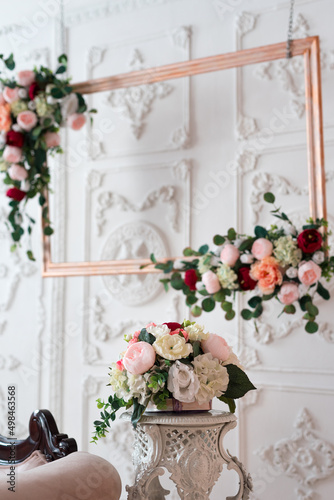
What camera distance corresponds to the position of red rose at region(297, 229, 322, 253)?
7.56 ft

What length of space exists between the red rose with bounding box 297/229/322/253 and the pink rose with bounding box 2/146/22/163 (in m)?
1.47

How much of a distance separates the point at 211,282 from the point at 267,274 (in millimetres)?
246

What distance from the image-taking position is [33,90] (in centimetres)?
286

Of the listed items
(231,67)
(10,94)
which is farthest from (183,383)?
(10,94)

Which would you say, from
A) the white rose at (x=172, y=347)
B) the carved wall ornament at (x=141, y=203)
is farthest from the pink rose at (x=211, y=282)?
the white rose at (x=172, y=347)

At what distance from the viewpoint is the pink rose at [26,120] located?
2.82 metres

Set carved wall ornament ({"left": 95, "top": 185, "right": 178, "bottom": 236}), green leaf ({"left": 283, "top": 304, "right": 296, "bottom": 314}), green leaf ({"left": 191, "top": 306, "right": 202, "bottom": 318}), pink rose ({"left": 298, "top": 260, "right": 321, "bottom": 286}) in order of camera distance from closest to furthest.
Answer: pink rose ({"left": 298, "top": 260, "right": 321, "bottom": 286}) < green leaf ({"left": 283, "top": 304, "right": 296, "bottom": 314}) < green leaf ({"left": 191, "top": 306, "right": 202, "bottom": 318}) < carved wall ornament ({"left": 95, "top": 185, "right": 178, "bottom": 236})

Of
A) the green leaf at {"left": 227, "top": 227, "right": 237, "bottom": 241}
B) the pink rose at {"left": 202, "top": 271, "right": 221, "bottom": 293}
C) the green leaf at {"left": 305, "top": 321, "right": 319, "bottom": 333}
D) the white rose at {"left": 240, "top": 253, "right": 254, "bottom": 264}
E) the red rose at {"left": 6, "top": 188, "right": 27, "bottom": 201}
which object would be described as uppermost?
the red rose at {"left": 6, "top": 188, "right": 27, "bottom": 201}

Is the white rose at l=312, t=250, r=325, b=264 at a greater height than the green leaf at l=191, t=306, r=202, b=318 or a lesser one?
greater

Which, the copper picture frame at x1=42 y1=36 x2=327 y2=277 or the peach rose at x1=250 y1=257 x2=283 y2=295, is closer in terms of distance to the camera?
the peach rose at x1=250 y1=257 x2=283 y2=295

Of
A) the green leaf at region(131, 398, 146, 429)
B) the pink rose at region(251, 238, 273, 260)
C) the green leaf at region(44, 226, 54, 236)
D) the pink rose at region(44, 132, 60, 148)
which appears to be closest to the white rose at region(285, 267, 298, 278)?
the pink rose at region(251, 238, 273, 260)

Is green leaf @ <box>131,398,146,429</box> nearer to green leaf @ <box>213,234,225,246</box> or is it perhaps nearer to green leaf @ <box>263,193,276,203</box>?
green leaf @ <box>213,234,225,246</box>

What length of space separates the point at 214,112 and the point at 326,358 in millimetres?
1282

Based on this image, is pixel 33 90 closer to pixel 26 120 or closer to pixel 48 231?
pixel 26 120
